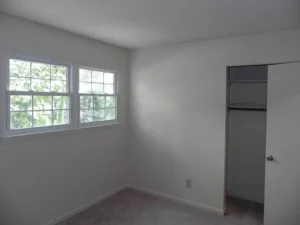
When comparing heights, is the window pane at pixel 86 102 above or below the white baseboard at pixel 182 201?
above

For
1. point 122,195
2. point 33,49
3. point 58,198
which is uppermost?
point 33,49

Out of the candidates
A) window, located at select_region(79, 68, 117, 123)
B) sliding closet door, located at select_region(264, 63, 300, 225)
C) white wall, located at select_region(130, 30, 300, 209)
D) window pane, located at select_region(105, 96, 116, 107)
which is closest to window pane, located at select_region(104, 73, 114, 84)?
window, located at select_region(79, 68, 117, 123)

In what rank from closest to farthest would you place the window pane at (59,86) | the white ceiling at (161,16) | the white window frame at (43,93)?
the white ceiling at (161,16)
the white window frame at (43,93)
the window pane at (59,86)

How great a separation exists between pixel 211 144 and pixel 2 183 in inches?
101

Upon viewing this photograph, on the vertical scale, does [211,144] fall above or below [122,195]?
above

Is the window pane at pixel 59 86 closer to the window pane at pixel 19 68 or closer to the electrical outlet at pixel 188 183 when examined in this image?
the window pane at pixel 19 68

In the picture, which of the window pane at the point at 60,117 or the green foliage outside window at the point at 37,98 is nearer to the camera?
the green foliage outside window at the point at 37,98

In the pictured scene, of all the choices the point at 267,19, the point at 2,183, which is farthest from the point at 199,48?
the point at 2,183

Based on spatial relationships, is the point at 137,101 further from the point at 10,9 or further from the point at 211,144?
the point at 10,9

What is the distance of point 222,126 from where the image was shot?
10.6 feet

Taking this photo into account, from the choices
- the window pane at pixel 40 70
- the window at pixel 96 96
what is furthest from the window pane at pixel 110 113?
the window pane at pixel 40 70

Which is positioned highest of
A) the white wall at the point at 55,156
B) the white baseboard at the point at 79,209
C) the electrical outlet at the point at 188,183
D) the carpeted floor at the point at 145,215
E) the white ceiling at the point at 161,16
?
the white ceiling at the point at 161,16

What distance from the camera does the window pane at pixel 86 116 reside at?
3347 mm

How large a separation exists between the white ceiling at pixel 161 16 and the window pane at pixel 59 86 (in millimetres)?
666
